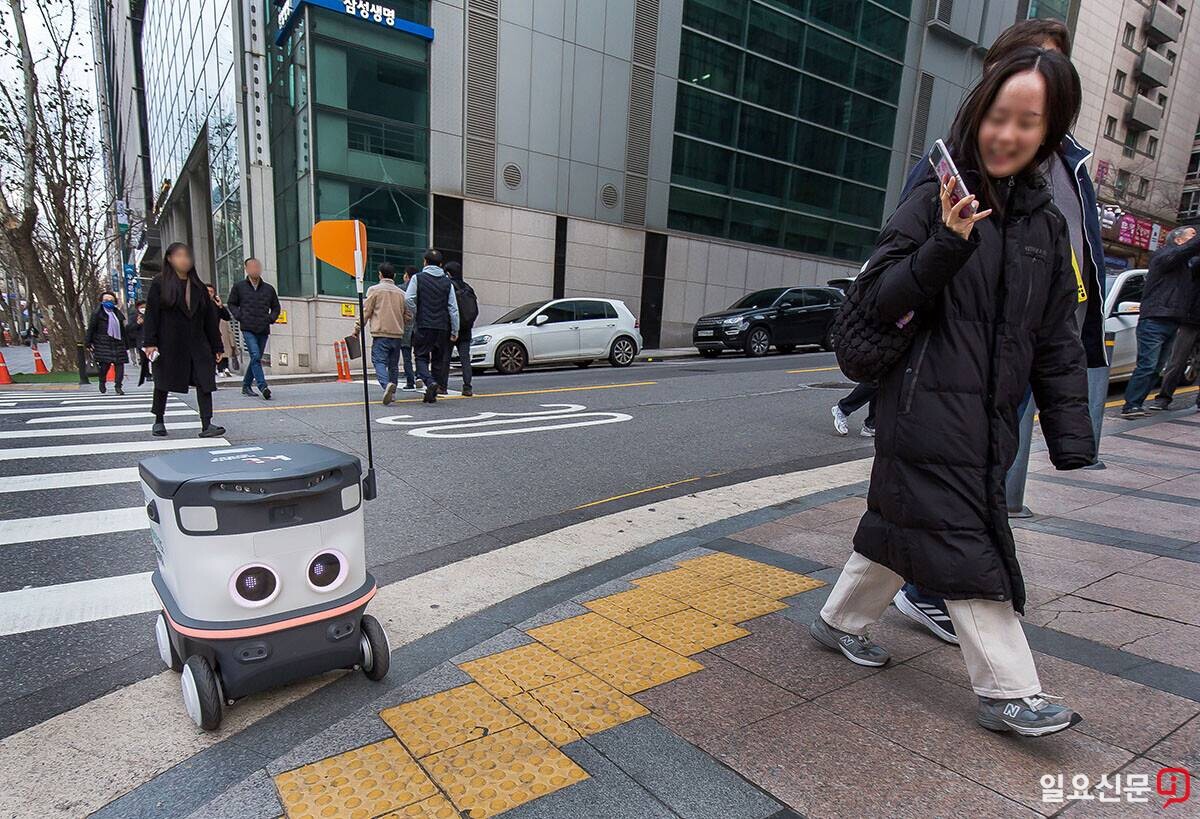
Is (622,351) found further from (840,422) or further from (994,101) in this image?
(994,101)

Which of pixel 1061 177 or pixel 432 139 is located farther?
pixel 432 139

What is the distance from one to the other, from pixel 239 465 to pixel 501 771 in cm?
139

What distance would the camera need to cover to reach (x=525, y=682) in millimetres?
2555

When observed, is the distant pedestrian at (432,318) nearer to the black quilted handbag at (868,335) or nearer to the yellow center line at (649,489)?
the yellow center line at (649,489)

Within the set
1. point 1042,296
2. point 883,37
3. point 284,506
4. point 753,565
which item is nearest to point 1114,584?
point 753,565

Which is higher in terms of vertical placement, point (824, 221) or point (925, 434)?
point (824, 221)

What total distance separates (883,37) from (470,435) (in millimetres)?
29480

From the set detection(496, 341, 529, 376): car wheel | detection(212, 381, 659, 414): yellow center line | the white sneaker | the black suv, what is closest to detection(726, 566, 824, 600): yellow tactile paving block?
the white sneaker

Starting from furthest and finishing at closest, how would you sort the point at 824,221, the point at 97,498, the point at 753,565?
1. the point at 824,221
2. the point at 97,498
3. the point at 753,565

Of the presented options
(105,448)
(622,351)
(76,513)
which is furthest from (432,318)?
(622,351)

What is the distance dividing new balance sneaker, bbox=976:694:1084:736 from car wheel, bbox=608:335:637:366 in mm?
13850

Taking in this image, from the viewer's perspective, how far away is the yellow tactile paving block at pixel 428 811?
1867 millimetres

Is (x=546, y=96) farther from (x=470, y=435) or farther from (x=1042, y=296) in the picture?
(x=1042, y=296)

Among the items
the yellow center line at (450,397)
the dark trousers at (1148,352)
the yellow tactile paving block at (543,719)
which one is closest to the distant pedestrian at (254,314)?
the yellow center line at (450,397)
